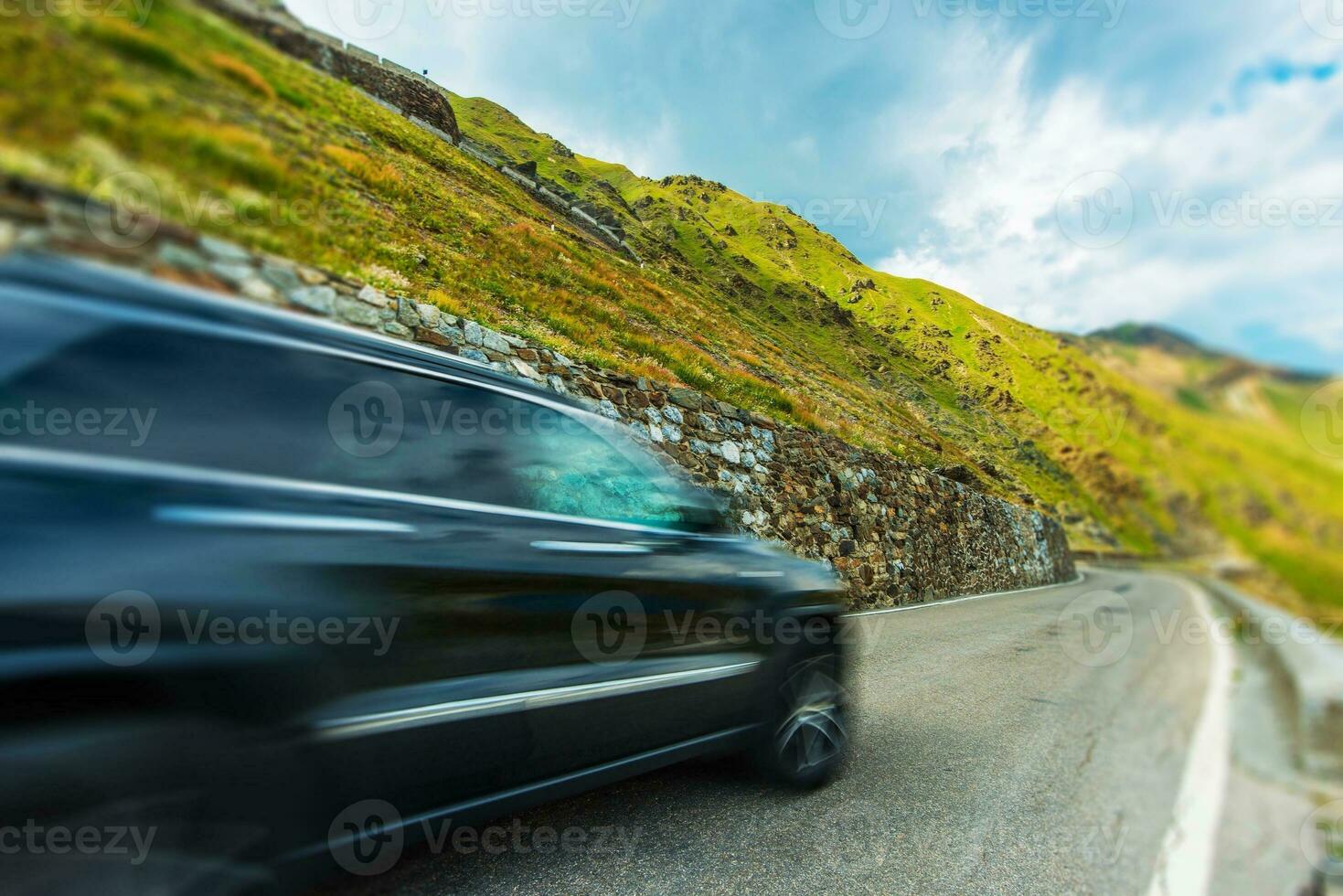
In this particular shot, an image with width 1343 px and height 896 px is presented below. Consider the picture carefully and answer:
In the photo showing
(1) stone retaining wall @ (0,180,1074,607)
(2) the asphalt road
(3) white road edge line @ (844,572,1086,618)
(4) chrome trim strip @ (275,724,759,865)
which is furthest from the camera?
(3) white road edge line @ (844,572,1086,618)

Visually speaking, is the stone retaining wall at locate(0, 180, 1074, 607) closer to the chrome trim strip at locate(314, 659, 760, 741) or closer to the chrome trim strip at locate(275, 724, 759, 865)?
the chrome trim strip at locate(314, 659, 760, 741)

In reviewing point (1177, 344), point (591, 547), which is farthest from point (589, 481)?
point (1177, 344)

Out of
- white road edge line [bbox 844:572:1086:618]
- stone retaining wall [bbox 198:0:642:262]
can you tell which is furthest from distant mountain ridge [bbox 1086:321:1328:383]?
white road edge line [bbox 844:572:1086:618]

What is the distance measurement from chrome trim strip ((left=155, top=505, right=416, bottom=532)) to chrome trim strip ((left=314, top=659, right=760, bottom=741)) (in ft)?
1.55

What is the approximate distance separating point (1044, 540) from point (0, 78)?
1978 centimetres

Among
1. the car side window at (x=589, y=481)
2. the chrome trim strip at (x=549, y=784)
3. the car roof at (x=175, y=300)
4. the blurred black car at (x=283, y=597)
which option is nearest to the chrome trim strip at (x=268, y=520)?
the blurred black car at (x=283, y=597)

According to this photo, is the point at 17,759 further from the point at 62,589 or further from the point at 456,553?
the point at 456,553

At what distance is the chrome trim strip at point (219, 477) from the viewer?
3.67ft

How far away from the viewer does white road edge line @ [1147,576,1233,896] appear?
1.50m

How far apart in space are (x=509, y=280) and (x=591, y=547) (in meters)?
5.74

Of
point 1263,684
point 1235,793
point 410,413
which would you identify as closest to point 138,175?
point 410,413

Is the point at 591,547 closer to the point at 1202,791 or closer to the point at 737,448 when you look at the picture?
the point at 1202,791

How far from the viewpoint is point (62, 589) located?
3.56 ft

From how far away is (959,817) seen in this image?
2.77m
